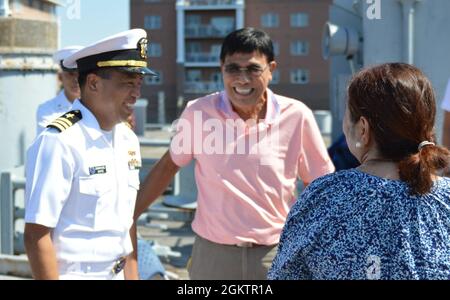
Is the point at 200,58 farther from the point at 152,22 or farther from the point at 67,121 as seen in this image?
the point at 67,121

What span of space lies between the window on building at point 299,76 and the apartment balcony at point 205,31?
19.4 ft

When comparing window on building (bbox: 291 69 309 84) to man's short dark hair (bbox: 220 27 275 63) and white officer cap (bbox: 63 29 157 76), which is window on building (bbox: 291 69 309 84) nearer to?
man's short dark hair (bbox: 220 27 275 63)

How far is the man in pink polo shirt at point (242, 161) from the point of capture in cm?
317

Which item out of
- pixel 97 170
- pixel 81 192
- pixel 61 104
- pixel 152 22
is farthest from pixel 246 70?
pixel 152 22

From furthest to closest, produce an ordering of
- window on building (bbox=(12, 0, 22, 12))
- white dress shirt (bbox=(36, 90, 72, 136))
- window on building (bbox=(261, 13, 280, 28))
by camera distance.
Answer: window on building (bbox=(261, 13, 280, 28)), window on building (bbox=(12, 0, 22, 12)), white dress shirt (bbox=(36, 90, 72, 136))

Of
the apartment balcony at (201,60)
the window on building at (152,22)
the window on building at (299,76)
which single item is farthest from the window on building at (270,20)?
the window on building at (152,22)

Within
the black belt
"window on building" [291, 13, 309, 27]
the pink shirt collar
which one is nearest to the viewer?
the black belt

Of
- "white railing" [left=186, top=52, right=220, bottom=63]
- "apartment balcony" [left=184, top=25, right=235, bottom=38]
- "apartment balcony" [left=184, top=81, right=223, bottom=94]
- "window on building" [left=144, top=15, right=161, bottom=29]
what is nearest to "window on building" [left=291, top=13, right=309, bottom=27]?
"apartment balcony" [left=184, top=25, right=235, bottom=38]

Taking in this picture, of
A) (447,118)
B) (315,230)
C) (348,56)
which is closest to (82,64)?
(315,230)

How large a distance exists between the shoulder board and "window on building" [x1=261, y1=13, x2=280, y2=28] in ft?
158

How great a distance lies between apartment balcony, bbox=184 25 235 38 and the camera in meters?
53.0

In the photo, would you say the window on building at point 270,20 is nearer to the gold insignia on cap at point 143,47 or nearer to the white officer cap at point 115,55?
the gold insignia on cap at point 143,47

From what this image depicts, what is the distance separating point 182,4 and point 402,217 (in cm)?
5172

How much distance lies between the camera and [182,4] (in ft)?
171
